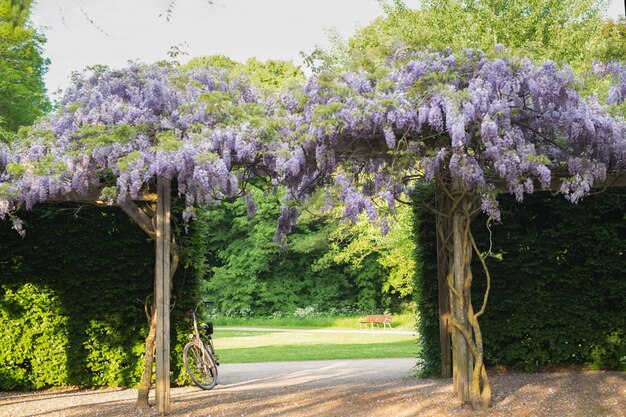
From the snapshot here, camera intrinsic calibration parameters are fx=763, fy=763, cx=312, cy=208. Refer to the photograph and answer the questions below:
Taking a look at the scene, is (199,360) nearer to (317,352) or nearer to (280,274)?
(317,352)

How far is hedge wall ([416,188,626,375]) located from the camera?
28.9 feet

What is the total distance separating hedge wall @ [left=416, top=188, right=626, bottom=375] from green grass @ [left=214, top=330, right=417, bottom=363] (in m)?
2.81

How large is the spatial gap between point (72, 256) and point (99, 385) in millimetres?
1585

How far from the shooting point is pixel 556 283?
8938mm

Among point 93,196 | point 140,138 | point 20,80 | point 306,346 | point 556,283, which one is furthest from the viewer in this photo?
point 20,80

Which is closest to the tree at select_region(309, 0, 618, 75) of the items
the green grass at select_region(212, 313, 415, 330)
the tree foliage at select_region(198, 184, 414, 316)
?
the tree foliage at select_region(198, 184, 414, 316)

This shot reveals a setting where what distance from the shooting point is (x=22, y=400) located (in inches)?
331

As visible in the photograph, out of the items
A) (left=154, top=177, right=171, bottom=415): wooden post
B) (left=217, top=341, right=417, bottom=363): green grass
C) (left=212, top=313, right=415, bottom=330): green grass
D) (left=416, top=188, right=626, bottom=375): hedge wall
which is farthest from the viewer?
(left=212, top=313, right=415, bottom=330): green grass

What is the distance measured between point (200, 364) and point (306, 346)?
883 centimetres

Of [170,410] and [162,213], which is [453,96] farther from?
[170,410]

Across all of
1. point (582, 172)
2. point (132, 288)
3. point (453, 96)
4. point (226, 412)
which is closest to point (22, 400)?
point (132, 288)

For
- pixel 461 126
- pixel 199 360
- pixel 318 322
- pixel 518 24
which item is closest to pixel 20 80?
pixel 318 322

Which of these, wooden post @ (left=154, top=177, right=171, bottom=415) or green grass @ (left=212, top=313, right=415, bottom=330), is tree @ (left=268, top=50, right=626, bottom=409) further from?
green grass @ (left=212, top=313, right=415, bottom=330)

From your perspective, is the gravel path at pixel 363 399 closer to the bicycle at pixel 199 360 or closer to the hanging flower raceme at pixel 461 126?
the bicycle at pixel 199 360
